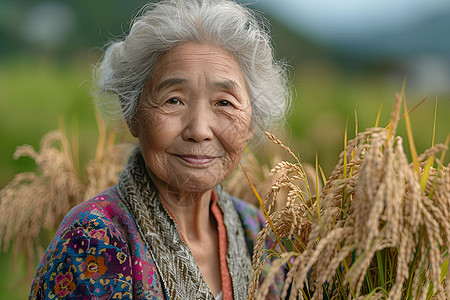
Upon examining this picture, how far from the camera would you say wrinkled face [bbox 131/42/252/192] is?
6.18 feet

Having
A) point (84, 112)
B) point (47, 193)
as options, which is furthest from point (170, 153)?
point (84, 112)

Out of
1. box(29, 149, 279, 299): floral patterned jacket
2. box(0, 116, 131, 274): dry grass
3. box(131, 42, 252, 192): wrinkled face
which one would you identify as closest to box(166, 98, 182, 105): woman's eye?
box(131, 42, 252, 192): wrinkled face

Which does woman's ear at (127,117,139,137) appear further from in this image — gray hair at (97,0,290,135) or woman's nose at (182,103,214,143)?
woman's nose at (182,103,214,143)

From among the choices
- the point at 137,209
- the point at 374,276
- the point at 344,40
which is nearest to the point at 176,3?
the point at 137,209

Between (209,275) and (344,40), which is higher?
(344,40)

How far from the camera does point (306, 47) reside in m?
15.3

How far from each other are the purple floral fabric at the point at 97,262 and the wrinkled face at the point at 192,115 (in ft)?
0.84

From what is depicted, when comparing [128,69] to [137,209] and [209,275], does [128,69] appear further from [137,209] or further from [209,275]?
[209,275]

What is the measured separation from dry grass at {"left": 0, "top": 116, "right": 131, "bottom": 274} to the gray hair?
0.93 meters

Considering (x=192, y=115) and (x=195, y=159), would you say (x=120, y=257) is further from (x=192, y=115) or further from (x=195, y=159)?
(x=192, y=115)

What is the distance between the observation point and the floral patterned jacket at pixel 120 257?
5.57 feet

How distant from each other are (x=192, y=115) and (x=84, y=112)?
5488 mm

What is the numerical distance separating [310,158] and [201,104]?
298 centimetres

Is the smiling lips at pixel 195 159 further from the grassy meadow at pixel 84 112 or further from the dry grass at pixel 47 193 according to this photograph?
the grassy meadow at pixel 84 112
